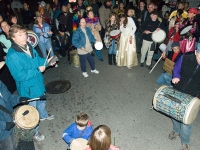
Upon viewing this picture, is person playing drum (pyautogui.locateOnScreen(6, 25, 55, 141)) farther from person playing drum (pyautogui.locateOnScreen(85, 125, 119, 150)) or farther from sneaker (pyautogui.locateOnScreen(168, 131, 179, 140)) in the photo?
sneaker (pyautogui.locateOnScreen(168, 131, 179, 140))

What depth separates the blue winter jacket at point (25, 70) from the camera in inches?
110

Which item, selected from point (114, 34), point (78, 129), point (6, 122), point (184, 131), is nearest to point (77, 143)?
point (78, 129)

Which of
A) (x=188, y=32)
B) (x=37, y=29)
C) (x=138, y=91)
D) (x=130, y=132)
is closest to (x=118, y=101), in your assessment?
(x=138, y=91)

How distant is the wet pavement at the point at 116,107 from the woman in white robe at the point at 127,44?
10.4 inches

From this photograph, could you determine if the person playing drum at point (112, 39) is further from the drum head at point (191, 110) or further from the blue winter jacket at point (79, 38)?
the drum head at point (191, 110)

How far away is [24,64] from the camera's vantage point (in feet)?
9.49

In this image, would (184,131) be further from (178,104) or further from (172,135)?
(178,104)

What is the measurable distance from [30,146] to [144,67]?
180 inches

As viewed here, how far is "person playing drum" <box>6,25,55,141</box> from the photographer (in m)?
2.79

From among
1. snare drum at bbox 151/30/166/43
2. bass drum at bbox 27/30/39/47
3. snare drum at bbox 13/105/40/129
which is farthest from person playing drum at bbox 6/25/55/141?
snare drum at bbox 151/30/166/43

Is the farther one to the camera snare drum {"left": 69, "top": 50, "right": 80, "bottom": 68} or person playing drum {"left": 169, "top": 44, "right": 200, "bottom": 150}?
snare drum {"left": 69, "top": 50, "right": 80, "bottom": 68}

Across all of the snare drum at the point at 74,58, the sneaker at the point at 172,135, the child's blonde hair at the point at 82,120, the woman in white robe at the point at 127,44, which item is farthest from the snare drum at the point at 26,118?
the woman in white robe at the point at 127,44

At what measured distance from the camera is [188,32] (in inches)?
206

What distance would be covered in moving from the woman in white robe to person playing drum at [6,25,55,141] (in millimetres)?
3148
